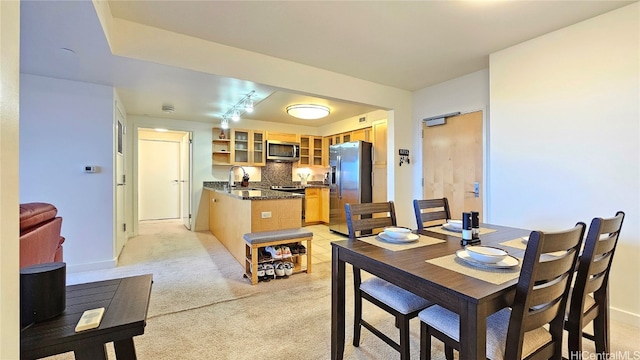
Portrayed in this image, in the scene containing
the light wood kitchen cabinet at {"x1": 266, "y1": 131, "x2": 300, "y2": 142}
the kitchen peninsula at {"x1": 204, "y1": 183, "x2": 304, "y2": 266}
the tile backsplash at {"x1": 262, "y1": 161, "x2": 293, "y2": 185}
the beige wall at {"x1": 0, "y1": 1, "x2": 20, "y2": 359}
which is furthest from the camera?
the tile backsplash at {"x1": 262, "y1": 161, "x2": 293, "y2": 185}

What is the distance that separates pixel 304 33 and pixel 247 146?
3.62 meters

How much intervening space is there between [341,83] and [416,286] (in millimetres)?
2810

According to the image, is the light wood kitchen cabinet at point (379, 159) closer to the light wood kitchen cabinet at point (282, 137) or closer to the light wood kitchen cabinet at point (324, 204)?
the light wood kitchen cabinet at point (324, 204)

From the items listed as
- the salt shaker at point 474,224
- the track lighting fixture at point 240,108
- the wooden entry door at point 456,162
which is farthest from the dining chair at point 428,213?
the track lighting fixture at point 240,108

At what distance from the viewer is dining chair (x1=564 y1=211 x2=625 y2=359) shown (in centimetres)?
122

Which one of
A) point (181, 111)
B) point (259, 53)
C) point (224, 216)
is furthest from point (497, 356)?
point (181, 111)

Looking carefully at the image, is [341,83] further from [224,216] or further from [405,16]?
[224,216]

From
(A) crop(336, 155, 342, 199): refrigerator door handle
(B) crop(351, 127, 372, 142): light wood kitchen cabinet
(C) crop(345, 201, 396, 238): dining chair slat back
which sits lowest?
(C) crop(345, 201, 396, 238): dining chair slat back

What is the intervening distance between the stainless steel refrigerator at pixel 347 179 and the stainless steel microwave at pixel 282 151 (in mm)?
1014

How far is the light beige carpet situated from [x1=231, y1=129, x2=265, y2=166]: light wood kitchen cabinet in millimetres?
2544

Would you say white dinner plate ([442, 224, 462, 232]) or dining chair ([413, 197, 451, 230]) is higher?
dining chair ([413, 197, 451, 230])

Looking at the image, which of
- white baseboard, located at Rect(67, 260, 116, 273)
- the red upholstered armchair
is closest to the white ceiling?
the red upholstered armchair

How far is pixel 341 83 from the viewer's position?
340 cm

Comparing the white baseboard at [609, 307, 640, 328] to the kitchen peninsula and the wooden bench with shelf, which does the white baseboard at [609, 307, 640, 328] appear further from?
Result: the kitchen peninsula
